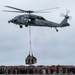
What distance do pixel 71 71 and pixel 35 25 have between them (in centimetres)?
1622

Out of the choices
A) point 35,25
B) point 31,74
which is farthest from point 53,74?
point 35,25

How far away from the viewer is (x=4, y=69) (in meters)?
169

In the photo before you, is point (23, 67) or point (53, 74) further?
point (23, 67)

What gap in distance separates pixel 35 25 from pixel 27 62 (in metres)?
10.5

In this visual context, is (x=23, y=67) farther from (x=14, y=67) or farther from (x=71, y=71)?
(x=71, y=71)

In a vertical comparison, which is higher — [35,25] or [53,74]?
[35,25]

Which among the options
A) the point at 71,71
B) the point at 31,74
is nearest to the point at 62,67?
the point at 71,71

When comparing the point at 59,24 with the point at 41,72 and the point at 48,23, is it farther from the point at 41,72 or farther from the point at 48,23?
the point at 41,72

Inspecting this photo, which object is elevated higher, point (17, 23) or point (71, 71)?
point (17, 23)

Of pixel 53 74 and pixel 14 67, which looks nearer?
pixel 53 74

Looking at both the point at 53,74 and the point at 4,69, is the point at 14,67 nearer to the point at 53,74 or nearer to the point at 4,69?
the point at 4,69

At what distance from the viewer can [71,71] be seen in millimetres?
162625

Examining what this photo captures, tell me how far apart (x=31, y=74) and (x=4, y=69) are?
17427 mm

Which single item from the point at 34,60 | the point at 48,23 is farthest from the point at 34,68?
the point at 48,23
